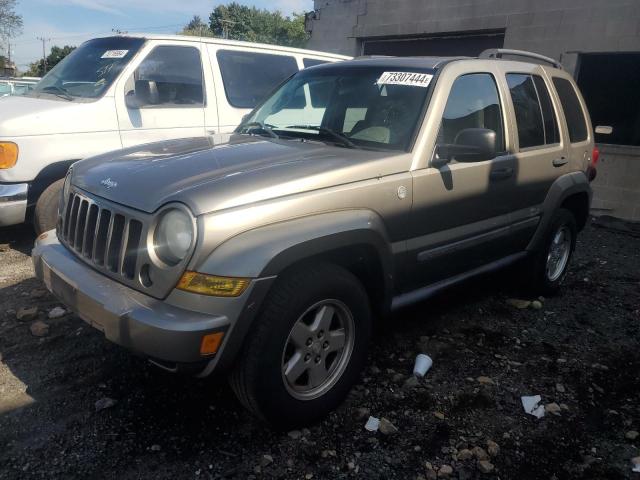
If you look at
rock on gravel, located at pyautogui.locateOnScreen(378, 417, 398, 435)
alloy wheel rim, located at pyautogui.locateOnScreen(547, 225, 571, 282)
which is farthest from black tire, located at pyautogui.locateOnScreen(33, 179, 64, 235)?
alloy wheel rim, located at pyautogui.locateOnScreen(547, 225, 571, 282)

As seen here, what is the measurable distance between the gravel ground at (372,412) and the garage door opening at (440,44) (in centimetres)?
661

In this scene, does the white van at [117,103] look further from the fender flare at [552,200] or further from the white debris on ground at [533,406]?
the white debris on ground at [533,406]

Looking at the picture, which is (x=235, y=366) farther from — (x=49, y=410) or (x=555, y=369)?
(x=555, y=369)

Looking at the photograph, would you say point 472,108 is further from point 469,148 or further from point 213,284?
point 213,284

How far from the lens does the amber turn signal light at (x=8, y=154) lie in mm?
4352

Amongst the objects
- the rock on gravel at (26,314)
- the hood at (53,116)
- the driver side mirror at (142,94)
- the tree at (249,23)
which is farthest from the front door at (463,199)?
the tree at (249,23)

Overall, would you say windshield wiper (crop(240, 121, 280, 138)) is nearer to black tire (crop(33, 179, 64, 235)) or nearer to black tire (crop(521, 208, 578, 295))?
black tire (crop(33, 179, 64, 235))

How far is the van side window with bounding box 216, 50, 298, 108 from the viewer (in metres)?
5.68

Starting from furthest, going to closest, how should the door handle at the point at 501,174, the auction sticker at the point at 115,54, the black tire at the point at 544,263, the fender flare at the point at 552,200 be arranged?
the auction sticker at the point at 115,54
the black tire at the point at 544,263
the fender flare at the point at 552,200
the door handle at the point at 501,174

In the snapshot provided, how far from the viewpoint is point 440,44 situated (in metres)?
9.76

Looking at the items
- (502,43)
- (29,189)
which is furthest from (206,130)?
(502,43)

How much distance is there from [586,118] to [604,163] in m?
3.94

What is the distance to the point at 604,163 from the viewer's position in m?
8.02

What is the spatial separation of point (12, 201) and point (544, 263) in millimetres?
4533
